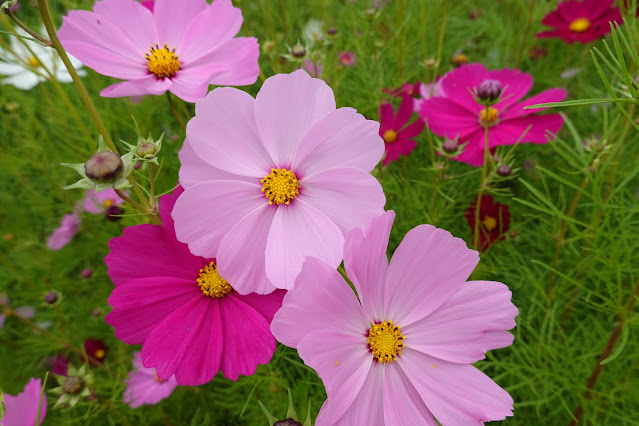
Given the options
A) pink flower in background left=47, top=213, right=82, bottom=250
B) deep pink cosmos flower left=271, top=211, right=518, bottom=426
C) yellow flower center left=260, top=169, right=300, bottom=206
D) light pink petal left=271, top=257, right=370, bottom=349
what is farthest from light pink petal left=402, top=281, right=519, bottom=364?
pink flower in background left=47, top=213, right=82, bottom=250

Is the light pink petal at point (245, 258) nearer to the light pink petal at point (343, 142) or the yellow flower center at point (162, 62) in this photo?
the light pink petal at point (343, 142)

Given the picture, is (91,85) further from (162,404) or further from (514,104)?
(514,104)

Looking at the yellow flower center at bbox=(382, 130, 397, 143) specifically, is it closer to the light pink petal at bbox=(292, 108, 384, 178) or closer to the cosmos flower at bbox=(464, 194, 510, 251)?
the cosmos flower at bbox=(464, 194, 510, 251)

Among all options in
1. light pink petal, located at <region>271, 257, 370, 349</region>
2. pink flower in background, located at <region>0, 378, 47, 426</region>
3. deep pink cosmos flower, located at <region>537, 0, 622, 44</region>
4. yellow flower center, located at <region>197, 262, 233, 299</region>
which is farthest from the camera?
deep pink cosmos flower, located at <region>537, 0, 622, 44</region>

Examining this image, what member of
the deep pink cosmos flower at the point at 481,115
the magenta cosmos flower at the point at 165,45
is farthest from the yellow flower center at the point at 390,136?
the magenta cosmos flower at the point at 165,45

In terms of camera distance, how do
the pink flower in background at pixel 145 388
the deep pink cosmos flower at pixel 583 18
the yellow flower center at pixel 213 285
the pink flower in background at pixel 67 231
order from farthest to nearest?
the pink flower in background at pixel 67 231 < the deep pink cosmos flower at pixel 583 18 < the pink flower in background at pixel 145 388 < the yellow flower center at pixel 213 285
